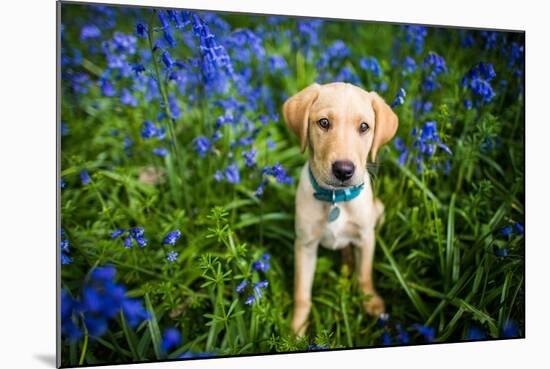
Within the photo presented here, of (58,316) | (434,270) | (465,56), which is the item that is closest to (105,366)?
(58,316)

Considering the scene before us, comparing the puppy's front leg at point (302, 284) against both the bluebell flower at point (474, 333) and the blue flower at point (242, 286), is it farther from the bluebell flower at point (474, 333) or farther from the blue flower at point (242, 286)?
the bluebell flower at point (474, 333)

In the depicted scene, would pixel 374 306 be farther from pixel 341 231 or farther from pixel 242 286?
pixel 242 286

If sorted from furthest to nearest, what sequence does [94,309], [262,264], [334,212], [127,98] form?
[127,98] < [262,264] < [334,212] < [94,309]

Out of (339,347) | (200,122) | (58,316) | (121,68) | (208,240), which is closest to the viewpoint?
(58,316)

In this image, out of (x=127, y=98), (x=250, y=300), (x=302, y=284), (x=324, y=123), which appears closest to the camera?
(x=324, y=123)

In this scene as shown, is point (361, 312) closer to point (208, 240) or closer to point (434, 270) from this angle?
point (434, 270)

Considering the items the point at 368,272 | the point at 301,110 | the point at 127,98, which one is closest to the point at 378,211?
the point at 368,272
